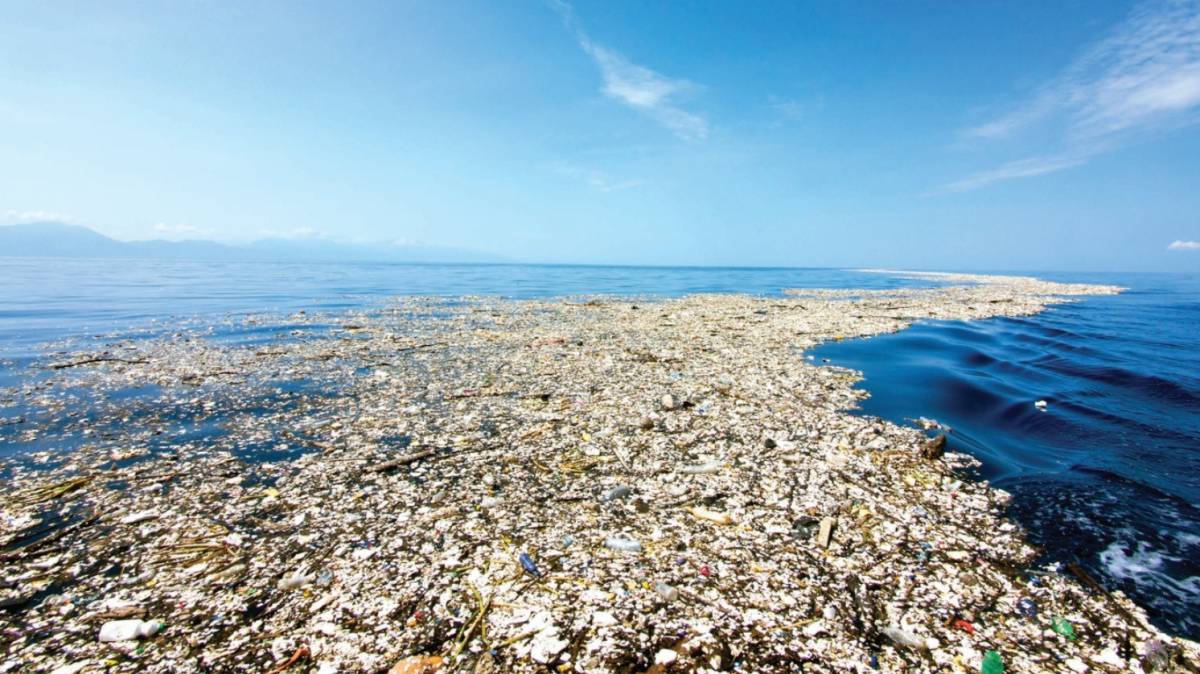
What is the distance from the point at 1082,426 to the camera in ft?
30.8

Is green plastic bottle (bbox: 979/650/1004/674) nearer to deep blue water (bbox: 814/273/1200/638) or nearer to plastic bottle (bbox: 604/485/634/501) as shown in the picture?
deep blue water (bbox: 814/273/1200/638)

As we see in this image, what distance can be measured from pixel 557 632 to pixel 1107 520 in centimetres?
717

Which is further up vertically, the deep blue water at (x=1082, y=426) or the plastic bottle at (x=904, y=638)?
the deep blue water at (x=1082, y=426)

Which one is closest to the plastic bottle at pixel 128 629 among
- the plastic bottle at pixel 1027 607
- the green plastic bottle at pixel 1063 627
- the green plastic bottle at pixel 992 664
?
the green plastic bottle at pixel 992 664

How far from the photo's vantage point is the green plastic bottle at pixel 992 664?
365cm

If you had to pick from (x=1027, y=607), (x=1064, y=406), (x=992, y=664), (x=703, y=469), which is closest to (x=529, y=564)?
(x=703, y=469)

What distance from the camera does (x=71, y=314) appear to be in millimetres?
23125

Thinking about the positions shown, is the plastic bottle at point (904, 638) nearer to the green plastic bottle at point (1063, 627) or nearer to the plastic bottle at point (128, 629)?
the green plastic bottle at point (1063, 627)

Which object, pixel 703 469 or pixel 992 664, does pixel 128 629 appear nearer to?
pixel 703 469

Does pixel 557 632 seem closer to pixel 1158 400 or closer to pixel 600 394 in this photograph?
pixel 600 394

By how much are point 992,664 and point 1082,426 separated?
8885mm

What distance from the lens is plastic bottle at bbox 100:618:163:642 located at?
150 inches

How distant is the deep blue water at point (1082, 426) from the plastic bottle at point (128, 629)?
8.95m

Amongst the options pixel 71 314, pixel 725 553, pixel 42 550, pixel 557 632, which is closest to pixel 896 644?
pixel 725 553
